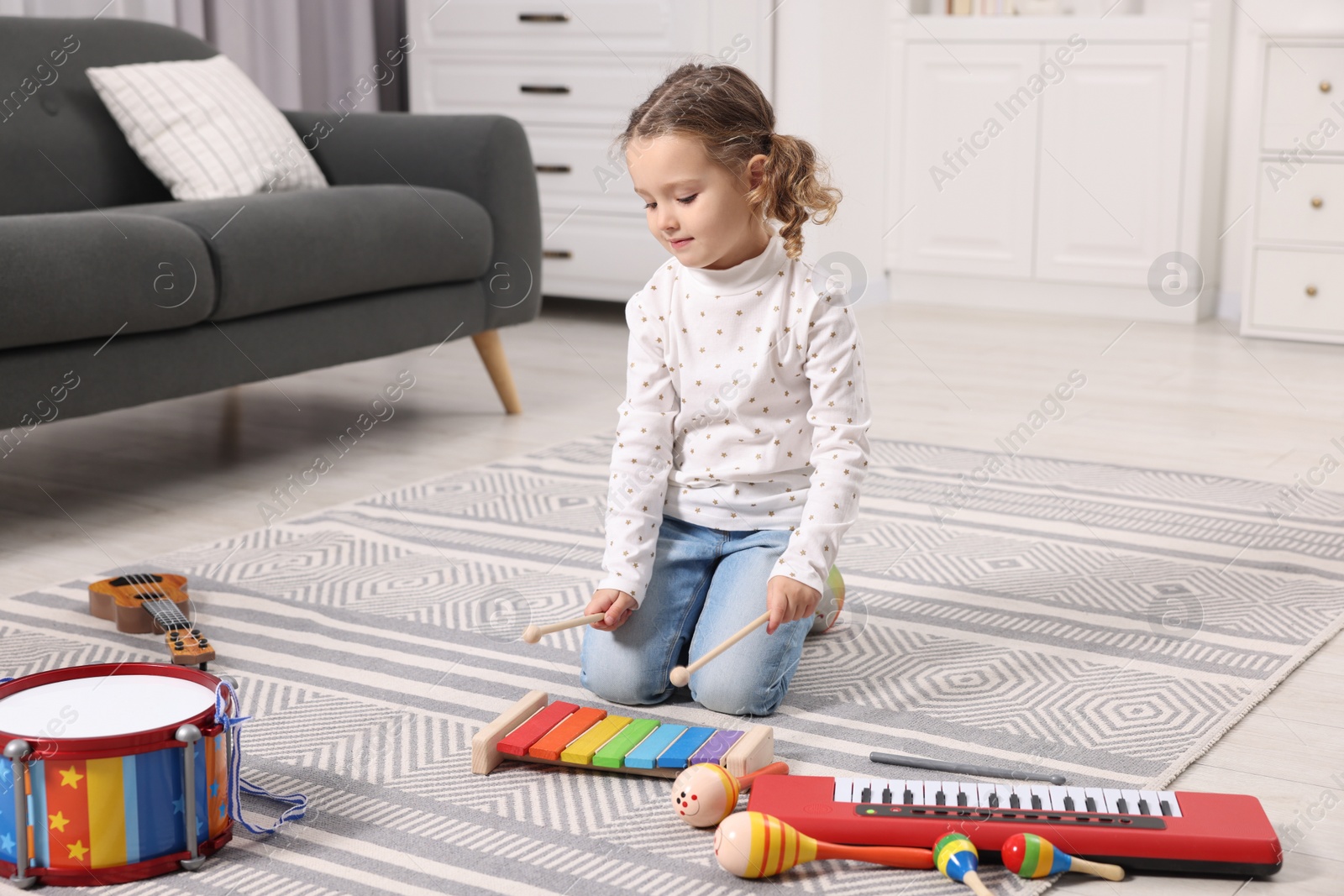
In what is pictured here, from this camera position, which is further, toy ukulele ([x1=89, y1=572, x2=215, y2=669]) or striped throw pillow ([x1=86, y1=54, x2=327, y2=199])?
striped throw pillow ([x1=86, y1=54, x2=327, y2=199])

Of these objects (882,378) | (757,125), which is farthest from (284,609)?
(882,378)

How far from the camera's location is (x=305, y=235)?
2199 mm

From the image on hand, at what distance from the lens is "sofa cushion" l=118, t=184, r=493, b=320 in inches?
82.6

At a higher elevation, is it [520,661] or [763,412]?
[763,412]

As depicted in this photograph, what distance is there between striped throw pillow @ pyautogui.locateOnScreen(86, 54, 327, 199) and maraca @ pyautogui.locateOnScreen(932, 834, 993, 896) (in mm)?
1887

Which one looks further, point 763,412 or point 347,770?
point 763,412

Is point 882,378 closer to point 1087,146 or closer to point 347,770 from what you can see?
point 1087,146

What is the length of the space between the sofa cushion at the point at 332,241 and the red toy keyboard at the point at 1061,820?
133cm

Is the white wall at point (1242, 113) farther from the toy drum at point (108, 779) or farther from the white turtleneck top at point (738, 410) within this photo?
Answer: the toy drum at point (108, 779)

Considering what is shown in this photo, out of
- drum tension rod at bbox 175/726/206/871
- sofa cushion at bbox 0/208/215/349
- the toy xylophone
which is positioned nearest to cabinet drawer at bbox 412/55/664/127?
sofa cushion at bbox 0/208/215/349

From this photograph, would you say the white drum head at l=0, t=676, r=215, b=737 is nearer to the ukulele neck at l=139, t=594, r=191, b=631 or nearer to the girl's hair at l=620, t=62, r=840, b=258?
the ukulele neck at l=139, t=594, r=191, b=631

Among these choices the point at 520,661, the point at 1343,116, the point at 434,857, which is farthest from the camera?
the point at 1343,116

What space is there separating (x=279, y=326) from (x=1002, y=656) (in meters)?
1.27

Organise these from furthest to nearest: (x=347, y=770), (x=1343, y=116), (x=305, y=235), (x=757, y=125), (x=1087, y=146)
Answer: (x=1087, y=146)
(x=1343, y=116)
(x=305, y=235)
(x=757, y=125)
(x=347, y=770)
